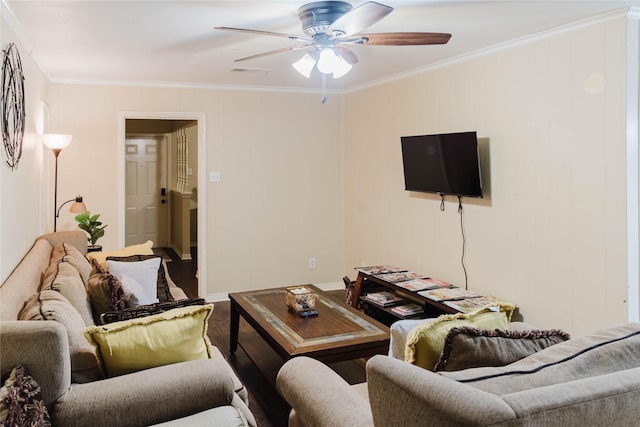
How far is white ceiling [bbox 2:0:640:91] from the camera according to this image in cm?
280

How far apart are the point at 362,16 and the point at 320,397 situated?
5.59 ft

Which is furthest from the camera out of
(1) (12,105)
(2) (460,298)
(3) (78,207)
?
(3) (78,207)

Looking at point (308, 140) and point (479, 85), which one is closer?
point (479, 85)

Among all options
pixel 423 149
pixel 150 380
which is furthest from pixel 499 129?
pixel 150 380

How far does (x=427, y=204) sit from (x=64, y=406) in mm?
3504

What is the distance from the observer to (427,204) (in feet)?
15.2

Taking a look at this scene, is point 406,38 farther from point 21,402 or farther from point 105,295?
point 21,402

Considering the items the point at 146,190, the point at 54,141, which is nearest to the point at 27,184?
the point at 54,141

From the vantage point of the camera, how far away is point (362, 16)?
241cm

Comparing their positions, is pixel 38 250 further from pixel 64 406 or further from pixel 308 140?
pixel 308 140

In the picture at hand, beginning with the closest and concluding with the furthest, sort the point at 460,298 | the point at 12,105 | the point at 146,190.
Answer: the point at 12,105, the point at 460,298, the point at 146,190

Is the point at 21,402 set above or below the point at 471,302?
above

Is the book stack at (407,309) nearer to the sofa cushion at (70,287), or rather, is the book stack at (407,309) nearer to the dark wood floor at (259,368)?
the dark wood floor at (259,368)

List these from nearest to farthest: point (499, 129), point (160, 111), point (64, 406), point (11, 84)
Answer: point (64, 406) < point (11, 84) < point (499, 129) < point (160, 111)
